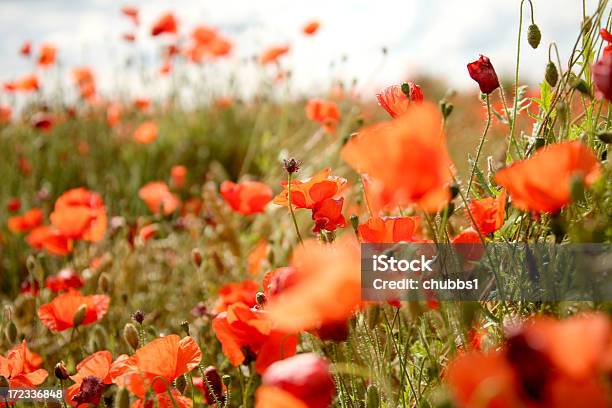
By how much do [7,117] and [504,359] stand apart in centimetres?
468

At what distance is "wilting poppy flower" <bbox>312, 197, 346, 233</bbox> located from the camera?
3.82ft

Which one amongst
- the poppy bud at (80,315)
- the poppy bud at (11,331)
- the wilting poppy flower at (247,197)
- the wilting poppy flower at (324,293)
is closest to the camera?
the wilting poppy flower at (324,293)

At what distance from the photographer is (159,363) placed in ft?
3.53

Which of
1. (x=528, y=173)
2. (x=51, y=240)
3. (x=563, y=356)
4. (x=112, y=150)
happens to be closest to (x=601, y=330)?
(x=563, y=356)

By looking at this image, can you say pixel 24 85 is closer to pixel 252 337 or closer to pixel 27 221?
pixel 27 221

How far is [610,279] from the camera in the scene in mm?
901

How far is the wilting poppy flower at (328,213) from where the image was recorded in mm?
1165

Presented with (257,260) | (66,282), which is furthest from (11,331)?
(257,260)

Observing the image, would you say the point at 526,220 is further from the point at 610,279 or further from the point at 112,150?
the point at 112,150

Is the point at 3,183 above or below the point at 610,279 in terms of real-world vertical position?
above

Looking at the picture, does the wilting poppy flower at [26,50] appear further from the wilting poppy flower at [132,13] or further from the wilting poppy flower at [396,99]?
the wilting poppy flower at [396,99]

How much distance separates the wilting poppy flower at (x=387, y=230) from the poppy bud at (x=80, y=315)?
2.35 feet

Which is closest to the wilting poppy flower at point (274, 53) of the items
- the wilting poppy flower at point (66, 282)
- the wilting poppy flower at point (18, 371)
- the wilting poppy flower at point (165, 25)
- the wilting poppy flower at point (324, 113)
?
the wilting poppy flower at point (165, 25)

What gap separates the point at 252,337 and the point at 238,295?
18.3 inches
